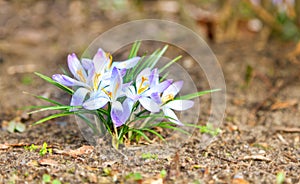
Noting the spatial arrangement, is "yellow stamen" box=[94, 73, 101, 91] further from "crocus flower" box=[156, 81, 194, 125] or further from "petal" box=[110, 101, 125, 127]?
"crocus flower" box=[156, 81, 194, 125]

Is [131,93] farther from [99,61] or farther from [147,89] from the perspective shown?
[99,61]

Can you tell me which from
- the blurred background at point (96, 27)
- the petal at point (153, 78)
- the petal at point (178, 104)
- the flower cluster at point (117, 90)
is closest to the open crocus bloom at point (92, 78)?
the flower cluster at point (117, 90)

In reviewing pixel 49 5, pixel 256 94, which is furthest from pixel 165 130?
pixel 49 5

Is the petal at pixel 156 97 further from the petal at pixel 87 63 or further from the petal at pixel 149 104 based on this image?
the petal at pixel 87 63

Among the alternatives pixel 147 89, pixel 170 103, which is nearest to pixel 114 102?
pixel 147 89

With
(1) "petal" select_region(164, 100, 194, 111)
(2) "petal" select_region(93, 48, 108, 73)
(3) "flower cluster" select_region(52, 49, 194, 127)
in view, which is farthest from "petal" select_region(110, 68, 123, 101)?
(1) "petal" select_region(164, 100, 194, 111)

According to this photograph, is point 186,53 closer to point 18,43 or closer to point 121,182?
point 18,43

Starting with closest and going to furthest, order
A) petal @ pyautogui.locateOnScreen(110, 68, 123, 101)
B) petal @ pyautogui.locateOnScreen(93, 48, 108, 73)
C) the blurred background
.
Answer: petal @ pyautogui.locateOnScreen(110, 68, 123, 101), petal @ pyautogui.locateOnScreen(93, 48, 108, 73), the blurred background
